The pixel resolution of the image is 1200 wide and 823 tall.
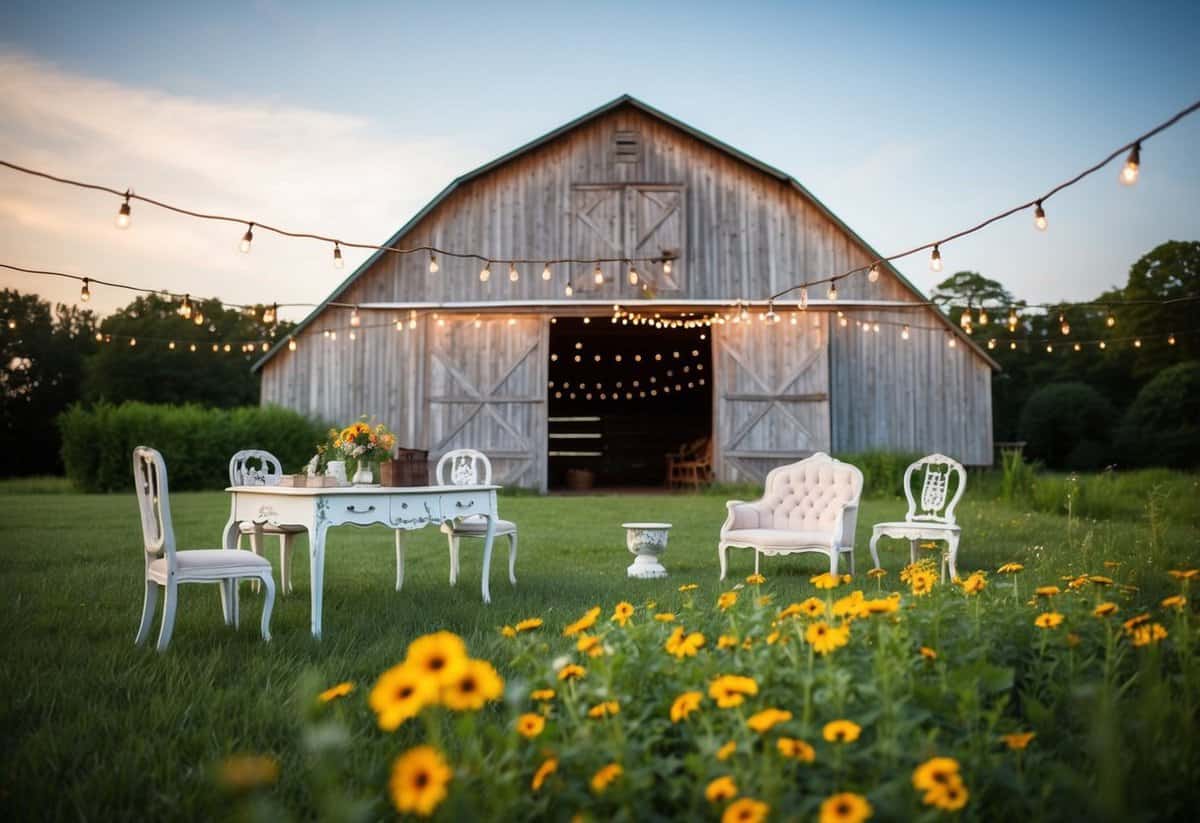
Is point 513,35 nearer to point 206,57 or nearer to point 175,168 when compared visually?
point 206,57

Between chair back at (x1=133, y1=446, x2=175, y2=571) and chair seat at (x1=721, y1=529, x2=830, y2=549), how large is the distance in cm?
395

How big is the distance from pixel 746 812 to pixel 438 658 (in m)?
0.57

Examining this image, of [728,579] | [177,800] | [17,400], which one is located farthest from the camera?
[17,400]

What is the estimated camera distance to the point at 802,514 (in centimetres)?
701

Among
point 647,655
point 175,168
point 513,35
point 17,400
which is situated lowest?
point 647,655

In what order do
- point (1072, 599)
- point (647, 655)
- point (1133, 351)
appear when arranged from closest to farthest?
point (647, 655) → point (1072, 599) → point (1133, 351)

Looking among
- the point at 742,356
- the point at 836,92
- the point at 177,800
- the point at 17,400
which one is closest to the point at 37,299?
the point at 17,400

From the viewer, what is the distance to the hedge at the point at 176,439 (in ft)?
49.9

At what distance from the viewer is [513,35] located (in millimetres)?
12219

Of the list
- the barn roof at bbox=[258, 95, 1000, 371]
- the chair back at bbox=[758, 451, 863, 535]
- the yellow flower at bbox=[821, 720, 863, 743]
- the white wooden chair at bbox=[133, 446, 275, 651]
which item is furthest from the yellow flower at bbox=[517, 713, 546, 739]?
the barn roof at bbox=[258, 95, 1000, 371]

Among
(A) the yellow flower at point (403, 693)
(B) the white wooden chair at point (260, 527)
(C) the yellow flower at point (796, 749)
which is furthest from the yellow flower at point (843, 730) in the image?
(B) the white wooden chair at point (260, 527)

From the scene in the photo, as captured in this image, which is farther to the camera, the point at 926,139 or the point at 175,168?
the point at 926,139

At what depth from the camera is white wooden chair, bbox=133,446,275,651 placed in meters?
3.95

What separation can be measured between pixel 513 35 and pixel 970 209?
8599 mm
